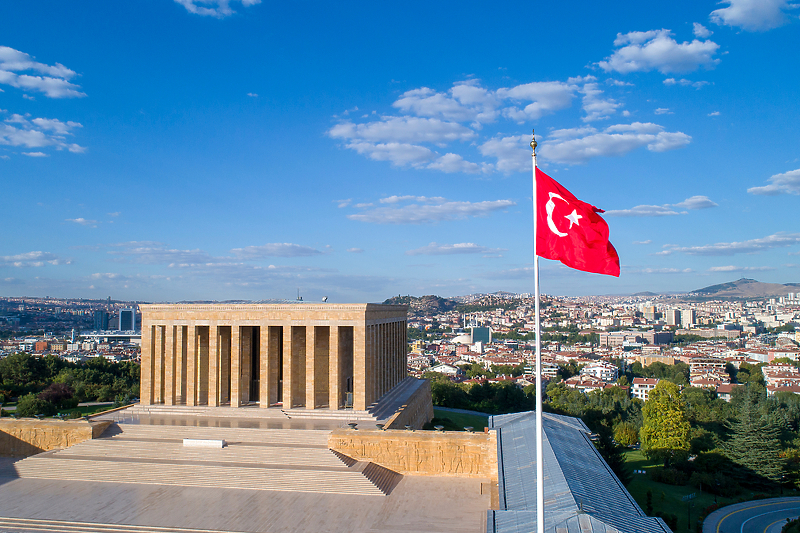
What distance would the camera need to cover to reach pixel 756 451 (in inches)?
1292

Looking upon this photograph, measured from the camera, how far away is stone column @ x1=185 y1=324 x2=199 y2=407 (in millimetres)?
31219

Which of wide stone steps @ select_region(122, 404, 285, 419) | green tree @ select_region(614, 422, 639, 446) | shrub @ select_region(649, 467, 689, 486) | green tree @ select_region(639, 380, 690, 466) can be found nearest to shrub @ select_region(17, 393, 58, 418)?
wide stone steps @ select_region(122, 404, 285, 419)

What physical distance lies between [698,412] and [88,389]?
5732 centimetres

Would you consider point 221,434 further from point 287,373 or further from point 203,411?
point 287,373

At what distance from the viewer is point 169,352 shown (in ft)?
105

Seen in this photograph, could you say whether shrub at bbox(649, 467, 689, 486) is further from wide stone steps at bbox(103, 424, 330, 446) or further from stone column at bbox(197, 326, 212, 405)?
stone column at bbox(197, 326, 212, 405)

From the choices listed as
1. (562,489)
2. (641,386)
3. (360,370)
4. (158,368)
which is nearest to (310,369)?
(360,370)

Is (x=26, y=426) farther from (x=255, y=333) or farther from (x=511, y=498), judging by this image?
(x=511, y=498)

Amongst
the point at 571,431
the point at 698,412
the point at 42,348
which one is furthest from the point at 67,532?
the point at 42,348

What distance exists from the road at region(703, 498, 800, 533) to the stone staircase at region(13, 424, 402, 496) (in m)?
16.0

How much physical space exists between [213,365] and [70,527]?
44.3 ft

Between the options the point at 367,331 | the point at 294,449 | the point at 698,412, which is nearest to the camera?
the point at 294,449

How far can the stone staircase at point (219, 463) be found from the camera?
2205 centimetres

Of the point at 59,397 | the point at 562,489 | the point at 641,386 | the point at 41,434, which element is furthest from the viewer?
the point at 641,386
